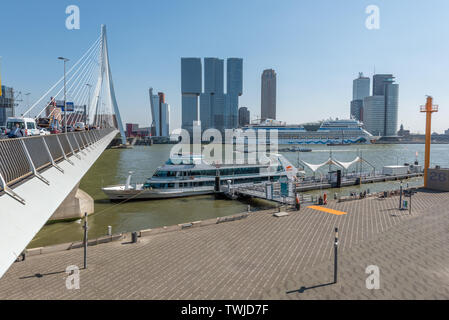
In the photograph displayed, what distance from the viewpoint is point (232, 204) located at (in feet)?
71.3

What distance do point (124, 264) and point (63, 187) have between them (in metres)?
3.30

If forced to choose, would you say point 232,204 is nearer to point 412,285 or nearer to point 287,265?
point 287,265

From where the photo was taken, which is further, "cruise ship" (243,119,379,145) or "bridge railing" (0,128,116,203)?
"cruise ship" (243,119,379,145)

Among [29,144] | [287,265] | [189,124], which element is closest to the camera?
[29,144]

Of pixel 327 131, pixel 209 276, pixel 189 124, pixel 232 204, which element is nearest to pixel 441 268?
pixel 209 276

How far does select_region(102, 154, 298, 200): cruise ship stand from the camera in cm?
2245

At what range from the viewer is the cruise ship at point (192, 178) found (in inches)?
884

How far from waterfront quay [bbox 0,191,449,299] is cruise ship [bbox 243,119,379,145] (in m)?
85.7

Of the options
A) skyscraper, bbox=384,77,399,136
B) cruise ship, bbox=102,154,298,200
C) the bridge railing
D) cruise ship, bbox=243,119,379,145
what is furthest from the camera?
skyscraper, bbox=384,77,399,136

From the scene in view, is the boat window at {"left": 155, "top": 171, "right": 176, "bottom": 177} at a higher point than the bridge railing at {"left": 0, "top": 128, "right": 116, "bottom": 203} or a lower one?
lower

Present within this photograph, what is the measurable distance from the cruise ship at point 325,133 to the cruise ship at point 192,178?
70.0 m

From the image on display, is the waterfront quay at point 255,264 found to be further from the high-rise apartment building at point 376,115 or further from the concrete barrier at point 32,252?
the high-rise apartment building at point 376,115
